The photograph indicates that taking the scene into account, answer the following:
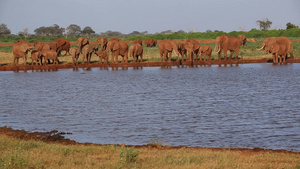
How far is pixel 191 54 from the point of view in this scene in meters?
45.3

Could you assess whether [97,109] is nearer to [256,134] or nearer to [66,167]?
[256,134]

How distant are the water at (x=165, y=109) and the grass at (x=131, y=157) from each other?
187 centimetres

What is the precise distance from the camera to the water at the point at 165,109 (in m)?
14.4

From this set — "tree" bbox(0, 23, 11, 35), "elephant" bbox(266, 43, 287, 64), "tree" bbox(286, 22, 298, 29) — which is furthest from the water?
"tree" bbox(0, 23, 11, 35)

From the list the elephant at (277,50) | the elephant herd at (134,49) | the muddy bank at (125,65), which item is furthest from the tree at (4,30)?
the elephant at (277,50)

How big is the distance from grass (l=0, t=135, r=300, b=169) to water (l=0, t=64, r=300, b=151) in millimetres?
1866

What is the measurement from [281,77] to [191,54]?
45.1ft

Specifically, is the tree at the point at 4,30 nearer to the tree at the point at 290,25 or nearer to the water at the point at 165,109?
the tree at the point at 290,25

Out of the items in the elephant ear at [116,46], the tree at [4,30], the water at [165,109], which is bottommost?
the water at [165,109]

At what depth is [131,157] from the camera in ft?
33.9

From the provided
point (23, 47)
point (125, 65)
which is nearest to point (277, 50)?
point (125, 65)

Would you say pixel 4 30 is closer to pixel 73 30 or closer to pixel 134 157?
pixel 73 30

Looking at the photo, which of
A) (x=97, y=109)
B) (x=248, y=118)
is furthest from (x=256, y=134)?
(x=97, y=109)

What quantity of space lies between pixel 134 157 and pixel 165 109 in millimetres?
9432
